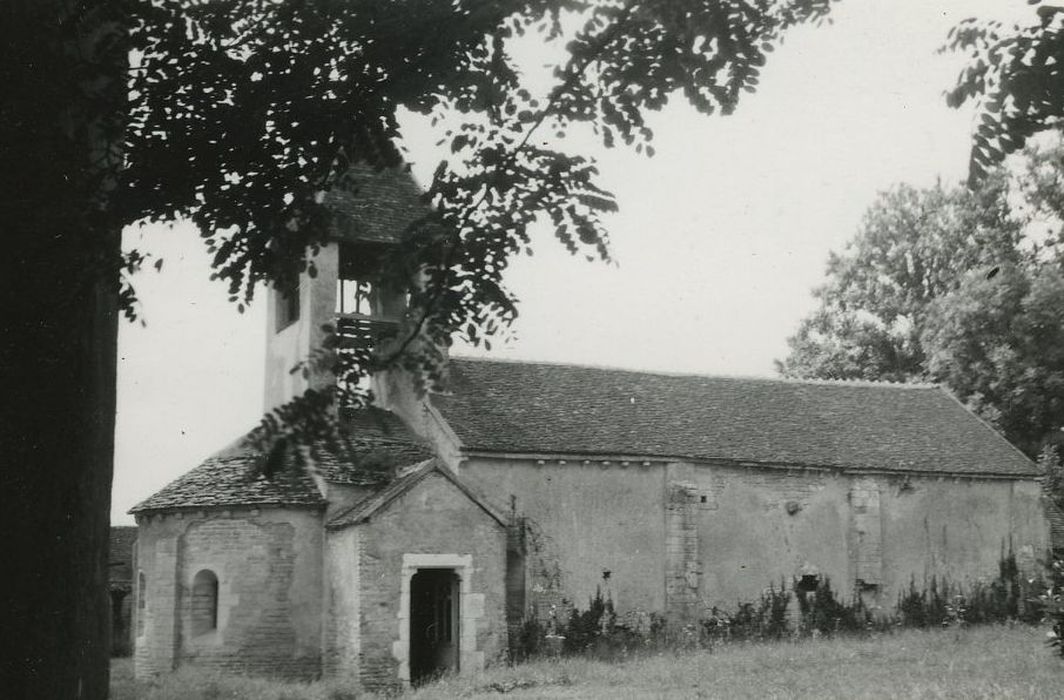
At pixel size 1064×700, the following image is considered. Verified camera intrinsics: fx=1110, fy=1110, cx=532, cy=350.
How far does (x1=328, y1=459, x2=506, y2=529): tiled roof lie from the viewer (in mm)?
19750

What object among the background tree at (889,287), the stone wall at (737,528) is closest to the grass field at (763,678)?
the stone wall at (737,528)

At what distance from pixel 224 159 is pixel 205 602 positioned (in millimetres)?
16323

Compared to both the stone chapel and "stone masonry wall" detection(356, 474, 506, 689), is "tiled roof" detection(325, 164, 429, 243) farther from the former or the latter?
"stone masonry wall" detection(356, 474, 506, 689)

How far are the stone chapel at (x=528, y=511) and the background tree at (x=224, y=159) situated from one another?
12.5m

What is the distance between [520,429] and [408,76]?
56.2 ft

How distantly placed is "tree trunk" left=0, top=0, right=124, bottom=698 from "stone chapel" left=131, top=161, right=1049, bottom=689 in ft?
42.9

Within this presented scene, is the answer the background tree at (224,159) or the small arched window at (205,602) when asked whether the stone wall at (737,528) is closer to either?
the small arched window at (205,602)

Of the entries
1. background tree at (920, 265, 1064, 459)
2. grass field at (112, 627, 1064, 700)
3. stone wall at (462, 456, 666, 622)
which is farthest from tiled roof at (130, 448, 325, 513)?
background tree at (920, 265, 1064, 459)

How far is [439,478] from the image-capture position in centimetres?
2030

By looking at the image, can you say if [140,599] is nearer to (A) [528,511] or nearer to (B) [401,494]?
(B) [401,494]

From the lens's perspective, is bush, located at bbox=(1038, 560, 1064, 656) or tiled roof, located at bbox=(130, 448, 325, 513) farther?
tiled roof, located at bbox=(130, 448, 325, 513)

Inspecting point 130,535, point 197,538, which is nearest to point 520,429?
point 197,538

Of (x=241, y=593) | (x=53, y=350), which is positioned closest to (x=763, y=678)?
(x=241, y=593)

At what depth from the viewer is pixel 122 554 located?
46562mm
